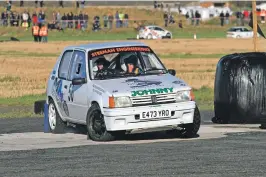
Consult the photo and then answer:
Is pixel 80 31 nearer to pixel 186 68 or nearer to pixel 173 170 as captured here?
pixel 186 68

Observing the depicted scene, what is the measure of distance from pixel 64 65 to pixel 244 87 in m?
3.26

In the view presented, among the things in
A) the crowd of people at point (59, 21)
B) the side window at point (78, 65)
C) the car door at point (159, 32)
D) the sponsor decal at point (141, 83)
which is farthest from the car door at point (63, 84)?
the crowd of people at point (59, 21)

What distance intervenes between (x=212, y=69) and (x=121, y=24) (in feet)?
136

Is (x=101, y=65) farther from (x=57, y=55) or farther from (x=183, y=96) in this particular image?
(x=57, y=55)

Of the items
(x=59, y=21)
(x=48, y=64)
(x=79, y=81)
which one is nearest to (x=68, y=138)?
(x=79, y=81)

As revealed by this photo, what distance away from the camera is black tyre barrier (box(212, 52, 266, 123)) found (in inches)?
648

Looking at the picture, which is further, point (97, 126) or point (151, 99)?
point (97, 126)

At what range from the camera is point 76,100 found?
15086 mm

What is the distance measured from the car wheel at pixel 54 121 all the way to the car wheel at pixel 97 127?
5.92ft

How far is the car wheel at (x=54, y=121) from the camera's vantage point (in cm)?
1608

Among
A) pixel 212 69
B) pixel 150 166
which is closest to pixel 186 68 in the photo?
pixel 212 69

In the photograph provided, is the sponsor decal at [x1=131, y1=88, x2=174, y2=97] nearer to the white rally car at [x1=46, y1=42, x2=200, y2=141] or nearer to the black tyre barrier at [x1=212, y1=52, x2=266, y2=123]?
the white rally car at [x1=46, y1=42, x2=200, y2=141]

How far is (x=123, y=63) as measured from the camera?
→ 15086mm

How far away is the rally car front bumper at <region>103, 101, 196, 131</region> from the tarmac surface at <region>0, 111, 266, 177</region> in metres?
0.26
